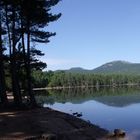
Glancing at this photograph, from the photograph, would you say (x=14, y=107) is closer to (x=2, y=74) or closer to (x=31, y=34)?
(x=2, y=74)

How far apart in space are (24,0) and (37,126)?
14.1 m

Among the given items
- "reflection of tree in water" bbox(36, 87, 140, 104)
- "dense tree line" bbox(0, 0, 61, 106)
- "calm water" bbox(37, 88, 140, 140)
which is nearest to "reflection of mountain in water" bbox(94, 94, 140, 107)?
"calm water" bbox(37, 88, 140, 140)

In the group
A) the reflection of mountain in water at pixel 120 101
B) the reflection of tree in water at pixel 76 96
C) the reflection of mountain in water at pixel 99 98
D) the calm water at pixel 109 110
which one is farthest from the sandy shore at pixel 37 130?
the reflection of tree in water at pixel 76 96

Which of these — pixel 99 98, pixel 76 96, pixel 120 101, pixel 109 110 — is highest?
pixel 76 96

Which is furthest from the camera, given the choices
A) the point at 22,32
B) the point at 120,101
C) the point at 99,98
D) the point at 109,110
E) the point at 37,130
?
the point at 99,98

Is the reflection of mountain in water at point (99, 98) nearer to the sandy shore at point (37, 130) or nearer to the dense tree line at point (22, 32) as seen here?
the dense tree line at point (22, 32)

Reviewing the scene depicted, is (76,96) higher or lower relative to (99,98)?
higher

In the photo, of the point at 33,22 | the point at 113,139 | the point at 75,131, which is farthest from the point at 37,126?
the point at 33,22

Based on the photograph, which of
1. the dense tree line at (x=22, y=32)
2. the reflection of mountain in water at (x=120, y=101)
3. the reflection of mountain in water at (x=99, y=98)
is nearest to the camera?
the dense tree line at (x=22, y=32)

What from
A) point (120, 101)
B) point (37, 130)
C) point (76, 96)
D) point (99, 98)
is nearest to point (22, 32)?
point (37, 130)

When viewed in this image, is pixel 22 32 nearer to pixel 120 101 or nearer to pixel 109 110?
pixel 109 110

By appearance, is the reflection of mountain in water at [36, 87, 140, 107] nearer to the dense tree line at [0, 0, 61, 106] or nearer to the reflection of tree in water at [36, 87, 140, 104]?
the reflection of tree in water at [36, 87, 140, 104]

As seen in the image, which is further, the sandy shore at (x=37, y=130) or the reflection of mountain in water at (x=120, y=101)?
the reflection of mountain in water at (x=120, y=101)

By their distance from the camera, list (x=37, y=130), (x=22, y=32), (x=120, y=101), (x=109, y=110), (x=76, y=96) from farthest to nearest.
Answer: (x=76, y=96) < (x=120, y=101) < (x=109, y=110) < (x=22, y=32) < (x=37, y=130)
